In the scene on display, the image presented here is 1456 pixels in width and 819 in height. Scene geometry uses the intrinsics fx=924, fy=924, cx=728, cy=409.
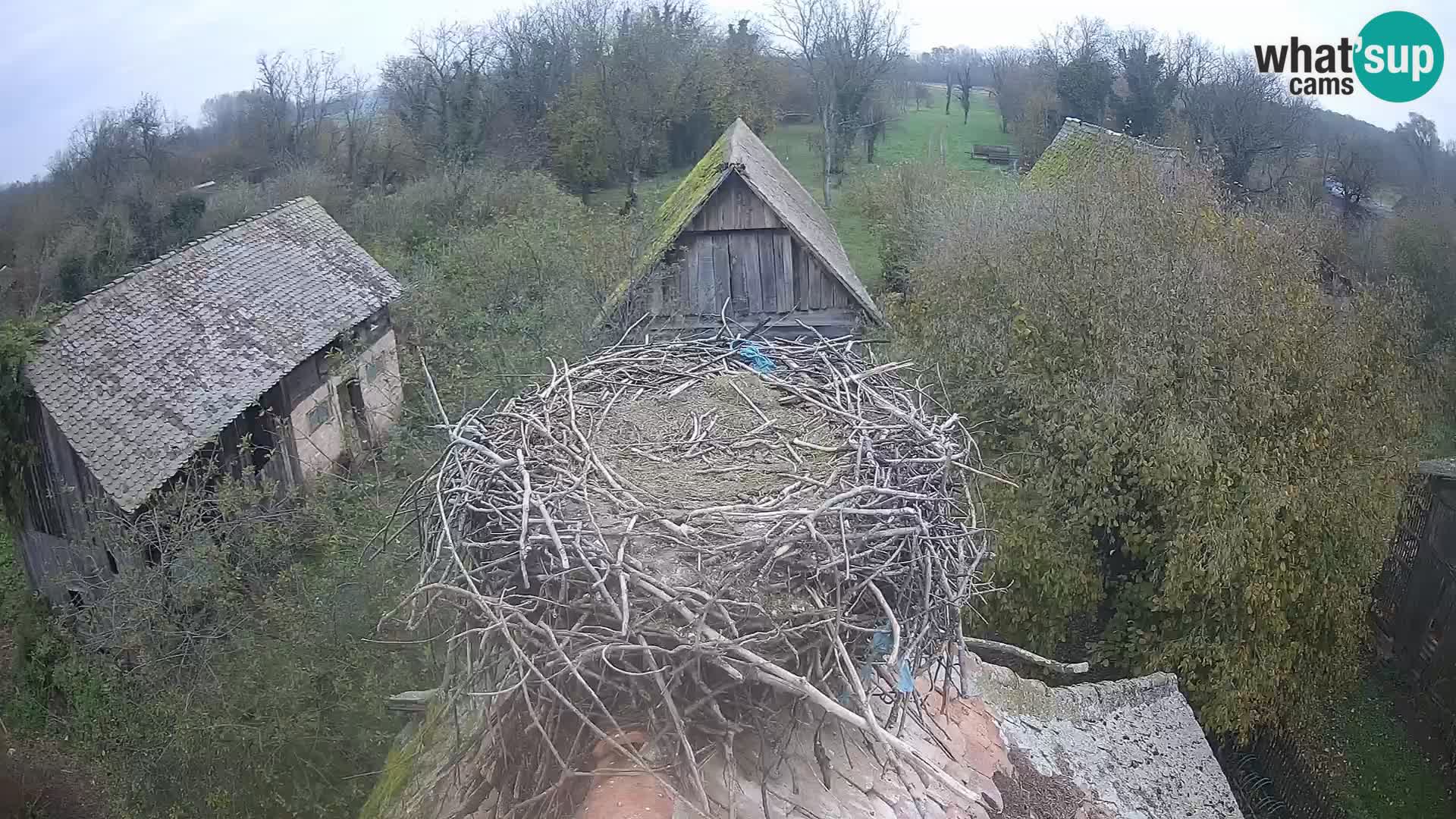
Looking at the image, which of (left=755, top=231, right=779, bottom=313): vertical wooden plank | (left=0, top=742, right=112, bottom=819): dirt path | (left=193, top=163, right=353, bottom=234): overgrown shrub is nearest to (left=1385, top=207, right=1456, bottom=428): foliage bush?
(left=755, top=231, right=779, bottom=313): vertical wooden plank

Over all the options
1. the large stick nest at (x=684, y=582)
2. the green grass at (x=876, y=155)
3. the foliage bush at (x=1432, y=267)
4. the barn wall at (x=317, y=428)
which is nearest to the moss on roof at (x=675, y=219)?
the barn wall at (x=317, y=428)

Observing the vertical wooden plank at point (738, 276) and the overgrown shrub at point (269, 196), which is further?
the overgrown shrub at point (269, 196)

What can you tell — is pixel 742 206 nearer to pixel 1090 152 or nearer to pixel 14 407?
pixel 1090 152

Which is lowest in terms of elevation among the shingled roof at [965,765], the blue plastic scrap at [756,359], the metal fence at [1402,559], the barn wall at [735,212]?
the metal fence at [1402,559]

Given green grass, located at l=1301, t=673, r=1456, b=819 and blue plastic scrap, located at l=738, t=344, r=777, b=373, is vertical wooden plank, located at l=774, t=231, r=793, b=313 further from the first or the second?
green grass, located at l=1301, t=673, r=1456, b=819

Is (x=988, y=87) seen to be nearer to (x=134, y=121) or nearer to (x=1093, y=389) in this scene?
(x=134, y=121)

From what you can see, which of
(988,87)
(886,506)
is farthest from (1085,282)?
(988,87)

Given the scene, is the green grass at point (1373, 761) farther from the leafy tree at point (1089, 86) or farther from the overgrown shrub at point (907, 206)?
the leafy tree at point (1089, 86)
